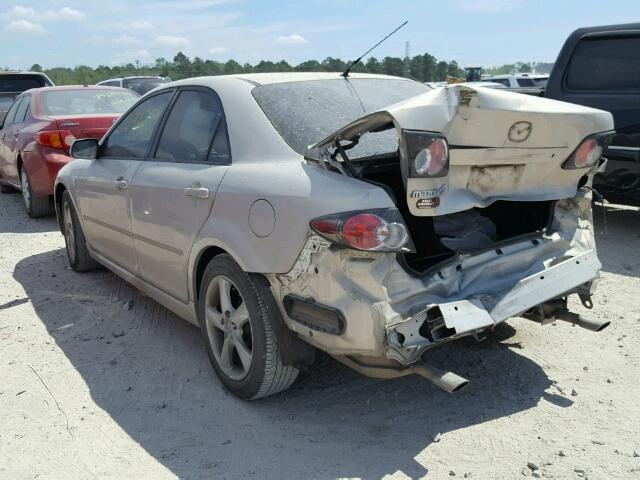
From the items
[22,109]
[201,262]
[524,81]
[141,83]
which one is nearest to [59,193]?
[201,262]

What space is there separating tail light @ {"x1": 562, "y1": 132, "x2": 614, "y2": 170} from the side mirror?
11.5ft

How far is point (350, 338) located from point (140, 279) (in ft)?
7.11

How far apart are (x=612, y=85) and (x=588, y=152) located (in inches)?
155

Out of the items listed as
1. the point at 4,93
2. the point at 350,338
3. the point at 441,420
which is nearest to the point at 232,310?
the point at 350,338

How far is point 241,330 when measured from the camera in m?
3.36

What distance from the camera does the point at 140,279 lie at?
4.39 meters

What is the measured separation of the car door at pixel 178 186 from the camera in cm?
352

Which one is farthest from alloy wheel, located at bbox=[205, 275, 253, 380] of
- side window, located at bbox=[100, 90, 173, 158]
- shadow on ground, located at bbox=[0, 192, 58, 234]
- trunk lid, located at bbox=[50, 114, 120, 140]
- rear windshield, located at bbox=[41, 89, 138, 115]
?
rear windshield, located at bbox=[41, 89, 138, 115]

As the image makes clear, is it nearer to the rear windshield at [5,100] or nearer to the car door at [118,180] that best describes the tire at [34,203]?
the car door at [118,180]

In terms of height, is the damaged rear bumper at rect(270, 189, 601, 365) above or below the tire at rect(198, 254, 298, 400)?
above

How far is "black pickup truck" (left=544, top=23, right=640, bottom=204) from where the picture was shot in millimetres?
6289

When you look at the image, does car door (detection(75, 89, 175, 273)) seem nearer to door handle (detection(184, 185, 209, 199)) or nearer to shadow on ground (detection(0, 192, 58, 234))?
door handle (detection(184, 185, 209, 199))

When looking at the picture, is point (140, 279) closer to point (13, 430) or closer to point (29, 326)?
point (29, 326)

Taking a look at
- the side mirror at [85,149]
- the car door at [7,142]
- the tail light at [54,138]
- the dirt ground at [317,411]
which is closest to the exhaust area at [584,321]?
the dirt ground at [317,411]
